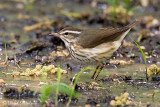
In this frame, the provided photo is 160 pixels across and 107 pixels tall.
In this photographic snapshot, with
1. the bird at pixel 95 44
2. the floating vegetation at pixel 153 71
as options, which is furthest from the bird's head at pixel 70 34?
the floating vegetation at pixel 153 71

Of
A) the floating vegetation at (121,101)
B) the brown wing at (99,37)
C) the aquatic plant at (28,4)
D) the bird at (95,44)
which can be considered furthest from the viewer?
the aquatic plant at (28,4)

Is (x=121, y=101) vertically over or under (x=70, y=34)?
under

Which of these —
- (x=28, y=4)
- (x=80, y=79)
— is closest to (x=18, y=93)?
(x=80, y=79)

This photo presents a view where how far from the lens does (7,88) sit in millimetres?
6164

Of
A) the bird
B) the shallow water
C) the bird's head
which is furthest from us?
the bird's head

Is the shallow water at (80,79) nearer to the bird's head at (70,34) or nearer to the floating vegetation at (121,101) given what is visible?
the floating vegetation at (121,101)

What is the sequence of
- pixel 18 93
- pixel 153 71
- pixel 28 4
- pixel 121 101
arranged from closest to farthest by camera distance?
pixel 121 101
pixel 18 93
pixel 153 71
pixel 28 4

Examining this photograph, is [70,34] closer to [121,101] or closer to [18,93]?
[18,93]

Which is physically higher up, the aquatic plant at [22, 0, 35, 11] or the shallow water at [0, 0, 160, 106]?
the aquatic plant at [22, 0, 35, 11]

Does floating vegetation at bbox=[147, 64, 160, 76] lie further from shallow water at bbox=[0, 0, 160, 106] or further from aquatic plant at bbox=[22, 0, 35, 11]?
aquatic plant at bbox=[22, 0, 35, 11]

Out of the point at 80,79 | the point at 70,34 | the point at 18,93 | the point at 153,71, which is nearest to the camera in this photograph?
the point at 18,93

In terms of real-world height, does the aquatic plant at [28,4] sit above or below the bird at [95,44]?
above

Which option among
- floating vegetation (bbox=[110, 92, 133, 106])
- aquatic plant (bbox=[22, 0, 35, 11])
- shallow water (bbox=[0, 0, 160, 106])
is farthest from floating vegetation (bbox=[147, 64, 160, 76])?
aquatic plant (bbox=[22, 0, 35, 11])

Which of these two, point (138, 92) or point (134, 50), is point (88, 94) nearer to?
point (138, 92)
